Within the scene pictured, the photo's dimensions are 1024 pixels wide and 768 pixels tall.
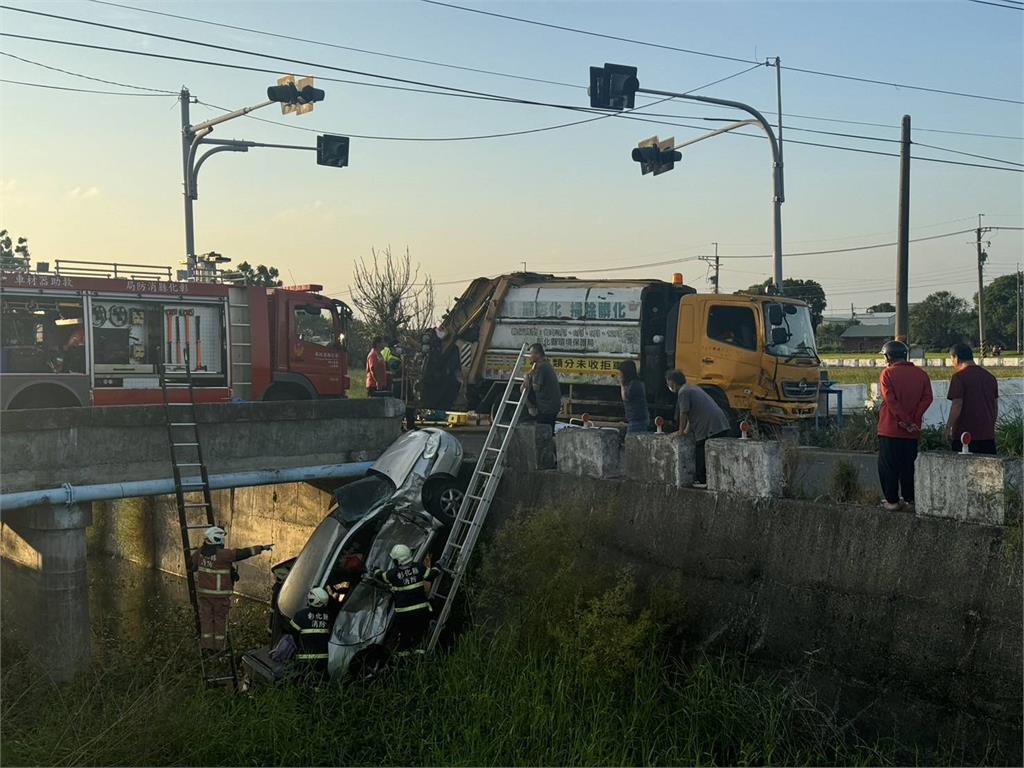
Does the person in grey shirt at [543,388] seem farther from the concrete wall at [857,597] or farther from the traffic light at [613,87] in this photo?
the traffic light at [613,87]

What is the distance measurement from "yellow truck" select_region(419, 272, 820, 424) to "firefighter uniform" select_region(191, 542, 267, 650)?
7.53m

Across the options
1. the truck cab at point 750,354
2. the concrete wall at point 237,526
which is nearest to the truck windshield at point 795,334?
the truck cab at point 750,354

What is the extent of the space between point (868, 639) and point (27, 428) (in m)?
8.23

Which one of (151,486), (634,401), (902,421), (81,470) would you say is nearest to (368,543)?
(151,486)

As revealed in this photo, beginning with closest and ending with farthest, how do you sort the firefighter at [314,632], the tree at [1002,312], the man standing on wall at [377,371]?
the firefighter at [314,632] → the man standing on wall at [377,371] → the tree at [1002,312]

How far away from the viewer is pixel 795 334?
51.5 feet

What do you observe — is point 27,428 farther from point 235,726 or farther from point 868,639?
point 868,639

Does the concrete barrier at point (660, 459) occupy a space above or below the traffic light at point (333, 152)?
below

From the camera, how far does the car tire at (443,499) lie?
37.5ft

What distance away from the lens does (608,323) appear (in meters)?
16.4

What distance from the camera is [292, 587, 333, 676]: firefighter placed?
31.7ft

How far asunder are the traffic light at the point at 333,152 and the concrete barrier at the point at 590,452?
8605 millimetres

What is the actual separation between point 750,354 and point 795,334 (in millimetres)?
1100

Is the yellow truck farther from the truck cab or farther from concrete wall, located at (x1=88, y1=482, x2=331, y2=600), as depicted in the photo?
concrete wall, located at (x1=88, y1=482, x2=331, y2=600)
